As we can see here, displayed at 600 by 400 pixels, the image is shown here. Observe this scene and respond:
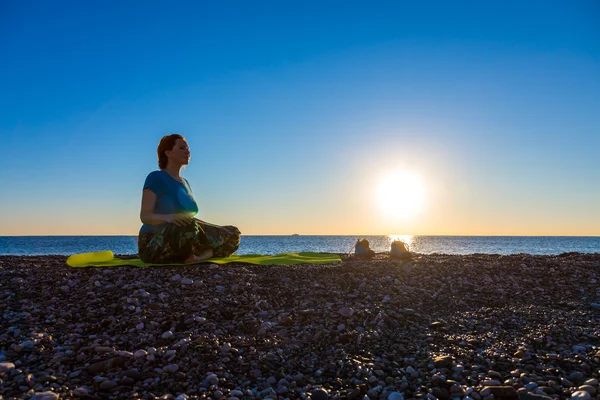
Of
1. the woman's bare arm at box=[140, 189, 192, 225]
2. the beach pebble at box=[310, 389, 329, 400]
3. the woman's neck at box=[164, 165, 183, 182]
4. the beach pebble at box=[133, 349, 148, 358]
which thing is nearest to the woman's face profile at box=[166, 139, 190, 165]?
the woman's neck at box=[164, 165, 183, 182]

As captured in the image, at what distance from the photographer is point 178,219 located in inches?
288

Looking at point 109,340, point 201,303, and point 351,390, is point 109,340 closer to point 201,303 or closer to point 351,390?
point 201,303

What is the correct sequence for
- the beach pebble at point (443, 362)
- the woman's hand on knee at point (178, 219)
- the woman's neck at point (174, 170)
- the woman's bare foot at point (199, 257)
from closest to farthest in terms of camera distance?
the beach pebble at point (443, 362) < the woman's hand on knee at point (178, 219) < the woman's bare foot at point (199, 257) < the woman's neck at point (174, 170)

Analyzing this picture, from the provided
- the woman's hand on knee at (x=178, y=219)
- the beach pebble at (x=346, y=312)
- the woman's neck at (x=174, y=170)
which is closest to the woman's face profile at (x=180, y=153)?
the woman's neck at (x=174, y=170)

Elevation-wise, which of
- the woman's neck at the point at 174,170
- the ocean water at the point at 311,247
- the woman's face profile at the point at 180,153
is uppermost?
the woman's face profile at the point at 180,153

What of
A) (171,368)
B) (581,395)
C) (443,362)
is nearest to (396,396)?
(443,362)

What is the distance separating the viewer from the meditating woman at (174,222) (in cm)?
735

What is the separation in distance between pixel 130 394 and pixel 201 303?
2.02m

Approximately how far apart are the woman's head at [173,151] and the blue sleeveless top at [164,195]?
37 centimetres

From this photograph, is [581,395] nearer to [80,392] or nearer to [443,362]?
[443,362]

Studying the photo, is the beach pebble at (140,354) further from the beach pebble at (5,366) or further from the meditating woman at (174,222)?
the meditating woman at (174,222)

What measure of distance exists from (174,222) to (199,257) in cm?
102

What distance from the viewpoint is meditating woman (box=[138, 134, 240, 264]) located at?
7.35 meters

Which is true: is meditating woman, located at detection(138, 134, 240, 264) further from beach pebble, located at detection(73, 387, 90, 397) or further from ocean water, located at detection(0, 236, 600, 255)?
ocean water, located at detection(0, 236, 600, 255)
